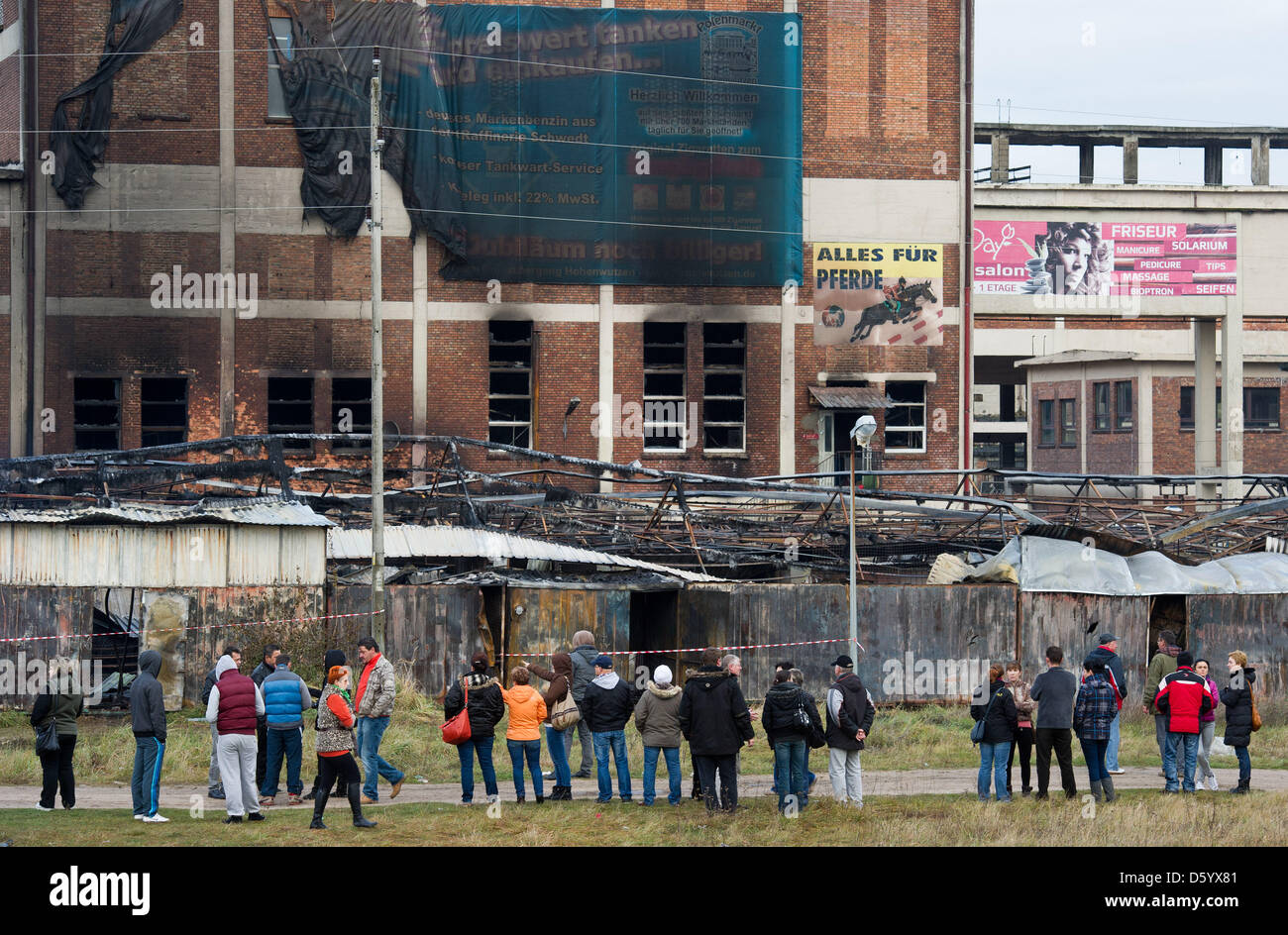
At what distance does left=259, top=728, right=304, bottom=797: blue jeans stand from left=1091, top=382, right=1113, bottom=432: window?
57557 millimetres

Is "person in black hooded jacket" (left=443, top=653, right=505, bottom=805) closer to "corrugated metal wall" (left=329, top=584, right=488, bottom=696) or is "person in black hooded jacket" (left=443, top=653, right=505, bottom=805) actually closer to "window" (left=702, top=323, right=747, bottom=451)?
"corrugated metal wall" (left=329, top=584, right=488, bottom=696)

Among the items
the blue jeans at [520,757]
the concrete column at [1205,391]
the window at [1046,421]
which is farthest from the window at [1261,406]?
the blue jeans at [520,757]

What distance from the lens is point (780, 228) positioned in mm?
40500

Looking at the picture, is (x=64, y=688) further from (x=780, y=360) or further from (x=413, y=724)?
(x=780, y=360)

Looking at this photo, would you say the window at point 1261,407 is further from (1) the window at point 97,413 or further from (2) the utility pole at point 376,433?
(2) the utility pole at point 376,433

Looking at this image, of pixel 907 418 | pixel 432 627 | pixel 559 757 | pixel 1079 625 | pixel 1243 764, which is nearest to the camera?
pixel 559 757

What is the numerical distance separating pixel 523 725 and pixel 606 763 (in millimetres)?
1003

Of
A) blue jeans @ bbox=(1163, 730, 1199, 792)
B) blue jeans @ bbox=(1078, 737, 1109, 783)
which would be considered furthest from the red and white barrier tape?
blue jeans @ bbox=(1163, 730, 1199, 792)

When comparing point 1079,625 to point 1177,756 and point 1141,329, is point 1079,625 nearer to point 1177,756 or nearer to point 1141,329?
point 1177,756

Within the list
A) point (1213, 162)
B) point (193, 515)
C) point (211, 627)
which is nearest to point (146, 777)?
point (211, 627)

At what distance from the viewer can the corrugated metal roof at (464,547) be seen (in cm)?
2641

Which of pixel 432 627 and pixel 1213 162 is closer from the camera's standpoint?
pixel 432 627

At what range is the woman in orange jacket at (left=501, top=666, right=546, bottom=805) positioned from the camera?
16.4m

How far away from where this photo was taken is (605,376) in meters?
40.2
